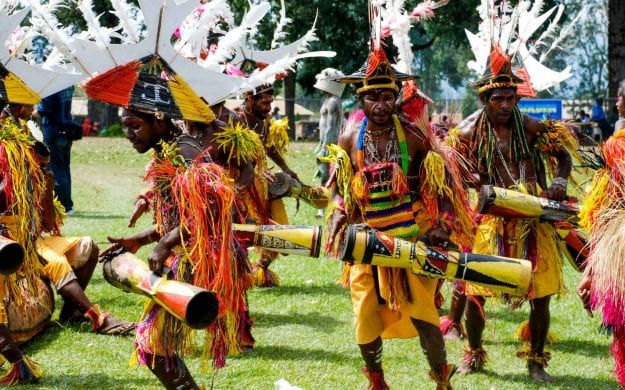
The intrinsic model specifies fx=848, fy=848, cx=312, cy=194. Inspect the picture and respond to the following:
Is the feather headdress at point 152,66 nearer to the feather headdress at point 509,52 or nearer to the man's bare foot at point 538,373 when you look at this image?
the feather headdress at point 509,52

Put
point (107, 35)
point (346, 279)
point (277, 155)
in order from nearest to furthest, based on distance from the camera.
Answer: point (107, 35) < point (346, 279) < point (277, 155)

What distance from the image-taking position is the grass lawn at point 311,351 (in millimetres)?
5406

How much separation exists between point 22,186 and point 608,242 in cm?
344

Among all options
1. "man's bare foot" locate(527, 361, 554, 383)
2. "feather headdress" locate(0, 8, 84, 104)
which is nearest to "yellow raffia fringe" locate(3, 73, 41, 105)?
"feather headdress" locate(0, 8, 84, 104)

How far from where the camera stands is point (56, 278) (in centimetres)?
628

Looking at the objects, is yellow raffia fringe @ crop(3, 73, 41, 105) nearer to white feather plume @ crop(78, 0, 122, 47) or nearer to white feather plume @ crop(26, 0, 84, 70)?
Answer: white feather plume @ crop(26, 0, 84, 70)

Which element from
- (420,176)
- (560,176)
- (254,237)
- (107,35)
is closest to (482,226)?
(560,176)

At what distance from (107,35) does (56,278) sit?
103 inches

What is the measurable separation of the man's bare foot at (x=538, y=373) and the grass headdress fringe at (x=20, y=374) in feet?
10.2

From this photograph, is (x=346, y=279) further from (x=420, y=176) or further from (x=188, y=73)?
(x=188, y=73)

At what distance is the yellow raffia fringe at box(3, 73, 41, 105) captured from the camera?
5.36 meters

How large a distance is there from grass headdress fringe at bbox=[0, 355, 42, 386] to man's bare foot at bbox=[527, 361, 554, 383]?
3123mm

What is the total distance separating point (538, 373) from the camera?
213 inches

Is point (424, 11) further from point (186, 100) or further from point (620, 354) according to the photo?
point (620, 354)
